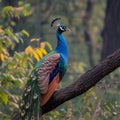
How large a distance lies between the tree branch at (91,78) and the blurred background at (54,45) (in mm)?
415

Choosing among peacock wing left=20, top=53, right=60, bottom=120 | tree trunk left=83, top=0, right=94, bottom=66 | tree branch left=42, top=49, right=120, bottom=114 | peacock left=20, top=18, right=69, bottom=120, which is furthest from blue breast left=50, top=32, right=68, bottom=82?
tree trunk left=83, top=0, right=94, bottom=66

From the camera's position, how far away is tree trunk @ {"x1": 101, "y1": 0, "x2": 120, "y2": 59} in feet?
38.6

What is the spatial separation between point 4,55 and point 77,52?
954cm

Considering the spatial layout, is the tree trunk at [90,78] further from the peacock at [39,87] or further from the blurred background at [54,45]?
the blurred background at [54,45]

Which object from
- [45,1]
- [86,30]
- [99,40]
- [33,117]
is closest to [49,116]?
[33,117]

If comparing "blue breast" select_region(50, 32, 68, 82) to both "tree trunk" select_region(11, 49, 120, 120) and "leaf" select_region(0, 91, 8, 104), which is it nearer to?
"tree trunk" select_region(11, 49, 120, 120)

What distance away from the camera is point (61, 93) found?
5.26 meters

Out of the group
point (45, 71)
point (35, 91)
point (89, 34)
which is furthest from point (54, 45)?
point (35, 91)

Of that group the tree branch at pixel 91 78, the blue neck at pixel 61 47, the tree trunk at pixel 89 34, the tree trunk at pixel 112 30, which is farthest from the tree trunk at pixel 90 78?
the tree trunk at pixel 89 34

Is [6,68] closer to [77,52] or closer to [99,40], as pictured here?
[99,40]

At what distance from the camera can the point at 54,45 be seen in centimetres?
1310

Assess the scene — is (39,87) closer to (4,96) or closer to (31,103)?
(31,103)

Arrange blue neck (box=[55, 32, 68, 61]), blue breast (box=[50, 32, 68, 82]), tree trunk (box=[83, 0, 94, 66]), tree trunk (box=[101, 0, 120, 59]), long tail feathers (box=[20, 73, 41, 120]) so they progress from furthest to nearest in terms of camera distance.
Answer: tree trunk (box=[83, 0, 94, 66])
tree trunk (box=[101, 0, 120, 59])
blue neck (box=[55, 32, 68, 61])
blue breast (box=[50, 32, 68, 82])
long tail feathers (box=[20, 73, 41, 120])

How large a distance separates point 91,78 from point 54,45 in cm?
808
